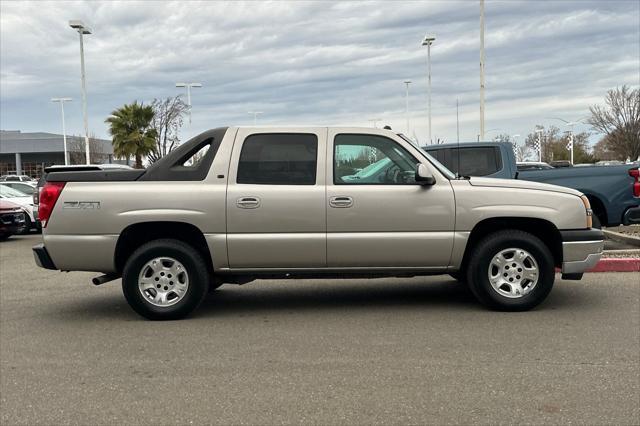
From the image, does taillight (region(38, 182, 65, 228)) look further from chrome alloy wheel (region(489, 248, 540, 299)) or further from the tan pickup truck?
chrome alloy wheel (region(489, 248, 540, 299))

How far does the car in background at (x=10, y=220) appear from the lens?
14.5 meters

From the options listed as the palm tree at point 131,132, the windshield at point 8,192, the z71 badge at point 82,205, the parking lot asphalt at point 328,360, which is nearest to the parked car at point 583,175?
the parking lot asphalt at point 328,360

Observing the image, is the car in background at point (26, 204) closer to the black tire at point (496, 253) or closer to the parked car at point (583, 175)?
the parked car at point (583, 175)

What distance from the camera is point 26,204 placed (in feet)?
54.2

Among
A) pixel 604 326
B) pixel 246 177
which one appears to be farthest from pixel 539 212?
pixel 246 177

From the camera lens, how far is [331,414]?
→ 368 cm

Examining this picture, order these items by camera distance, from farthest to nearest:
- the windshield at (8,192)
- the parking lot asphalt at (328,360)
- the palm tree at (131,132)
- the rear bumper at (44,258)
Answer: the palm tree at (131,132), the windshield at (8,192), the rear bumper at (44,258), the parking lot asphalt at (328,360)

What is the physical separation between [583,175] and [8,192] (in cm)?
1582

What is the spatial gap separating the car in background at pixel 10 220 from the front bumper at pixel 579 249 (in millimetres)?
13284

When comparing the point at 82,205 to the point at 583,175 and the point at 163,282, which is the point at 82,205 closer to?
the point at 163,282

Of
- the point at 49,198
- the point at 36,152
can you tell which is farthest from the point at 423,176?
the point at 36,152

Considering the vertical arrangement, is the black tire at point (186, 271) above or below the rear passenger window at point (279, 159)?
below

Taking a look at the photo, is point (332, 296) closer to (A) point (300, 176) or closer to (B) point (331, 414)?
(A) point (300, 176)

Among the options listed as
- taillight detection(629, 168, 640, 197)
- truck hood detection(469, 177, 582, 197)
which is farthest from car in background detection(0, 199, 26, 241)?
taillight detection(629, 168, 640, 197)
